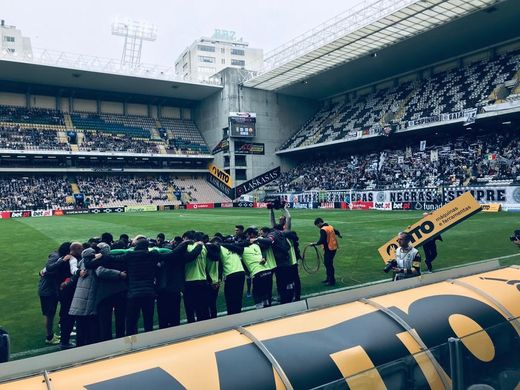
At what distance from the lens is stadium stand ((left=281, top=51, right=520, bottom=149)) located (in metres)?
40.0

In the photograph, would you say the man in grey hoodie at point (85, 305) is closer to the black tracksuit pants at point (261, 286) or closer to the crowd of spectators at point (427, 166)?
the black tracksuit pants at point (261, 286)

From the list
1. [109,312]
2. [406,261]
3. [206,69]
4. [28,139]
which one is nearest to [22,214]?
[28,139]

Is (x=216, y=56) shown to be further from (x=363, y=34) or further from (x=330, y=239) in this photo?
(x=330, y=239)

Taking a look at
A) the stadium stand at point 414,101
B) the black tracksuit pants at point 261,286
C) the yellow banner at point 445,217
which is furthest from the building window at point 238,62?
the black tracksuit pants at point 261,286

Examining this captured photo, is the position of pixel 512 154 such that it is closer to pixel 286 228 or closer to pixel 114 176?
pixel 286 228

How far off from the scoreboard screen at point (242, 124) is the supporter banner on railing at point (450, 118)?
24.5 m

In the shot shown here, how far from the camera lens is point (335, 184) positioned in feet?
163

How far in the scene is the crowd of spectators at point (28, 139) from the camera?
53.0 metres

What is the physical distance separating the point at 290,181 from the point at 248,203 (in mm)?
6846

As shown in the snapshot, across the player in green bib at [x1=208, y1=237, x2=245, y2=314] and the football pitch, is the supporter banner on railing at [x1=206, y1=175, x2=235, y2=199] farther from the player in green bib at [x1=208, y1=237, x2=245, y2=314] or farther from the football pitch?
the player in green bib at [x1=208, y1=237, x2=245, y2=314]

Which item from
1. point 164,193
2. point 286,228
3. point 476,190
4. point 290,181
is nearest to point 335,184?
point 290,181

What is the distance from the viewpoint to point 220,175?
64.4 m

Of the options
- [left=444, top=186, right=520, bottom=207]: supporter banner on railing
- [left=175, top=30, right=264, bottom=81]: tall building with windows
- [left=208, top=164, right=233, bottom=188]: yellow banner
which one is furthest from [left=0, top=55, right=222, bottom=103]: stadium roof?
[left=175, top=30, right=264, bottom=81]: tall building with windows

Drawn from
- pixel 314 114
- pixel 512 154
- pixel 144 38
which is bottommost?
pixel 512 154
